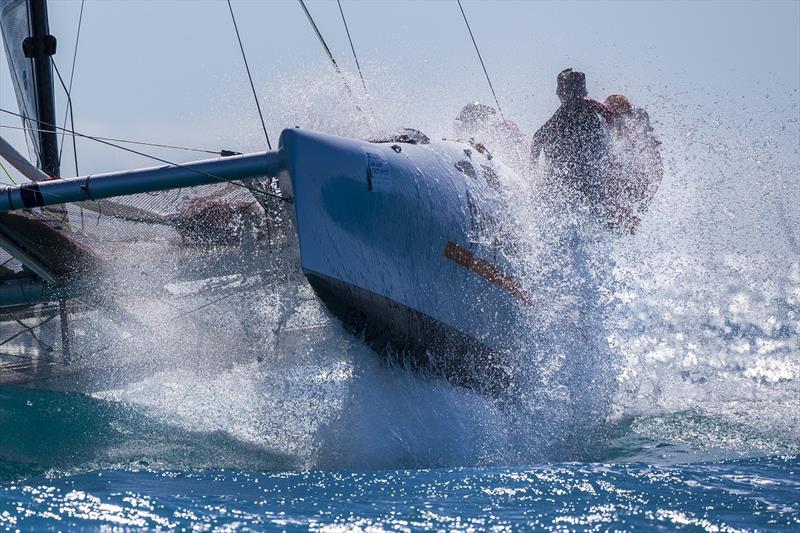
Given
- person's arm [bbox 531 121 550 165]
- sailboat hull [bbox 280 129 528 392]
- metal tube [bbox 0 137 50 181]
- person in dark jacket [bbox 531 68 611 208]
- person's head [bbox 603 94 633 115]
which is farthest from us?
person's head [bbox 603 94 633 115]

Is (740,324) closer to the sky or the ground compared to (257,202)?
closer to the ground

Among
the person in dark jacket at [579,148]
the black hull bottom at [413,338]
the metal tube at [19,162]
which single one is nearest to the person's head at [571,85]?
the person in dark jacket at [579,148]

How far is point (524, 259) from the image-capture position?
630cm

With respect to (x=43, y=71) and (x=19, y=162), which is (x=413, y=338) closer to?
(x=19, y=162)

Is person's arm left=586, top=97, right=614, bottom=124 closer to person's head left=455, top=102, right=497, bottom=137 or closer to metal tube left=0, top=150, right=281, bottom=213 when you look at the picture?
person's head left=455, top=102, right=497, bottom=137

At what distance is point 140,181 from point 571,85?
338 centimetres

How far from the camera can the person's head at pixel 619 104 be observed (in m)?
7.44

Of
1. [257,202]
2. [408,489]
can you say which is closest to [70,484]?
[408,489]

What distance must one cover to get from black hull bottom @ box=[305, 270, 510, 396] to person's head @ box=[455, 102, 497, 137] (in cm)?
233

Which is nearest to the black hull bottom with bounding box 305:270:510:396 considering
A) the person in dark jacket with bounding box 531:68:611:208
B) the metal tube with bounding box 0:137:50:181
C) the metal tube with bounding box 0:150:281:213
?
the metal tube with bounding box 0:150:281:213

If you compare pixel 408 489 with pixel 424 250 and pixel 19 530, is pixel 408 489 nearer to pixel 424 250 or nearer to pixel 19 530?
pixel 19 530

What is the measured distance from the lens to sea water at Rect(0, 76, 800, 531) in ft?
11.5

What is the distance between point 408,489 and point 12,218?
11.4 feet

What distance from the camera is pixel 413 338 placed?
5410 mm
